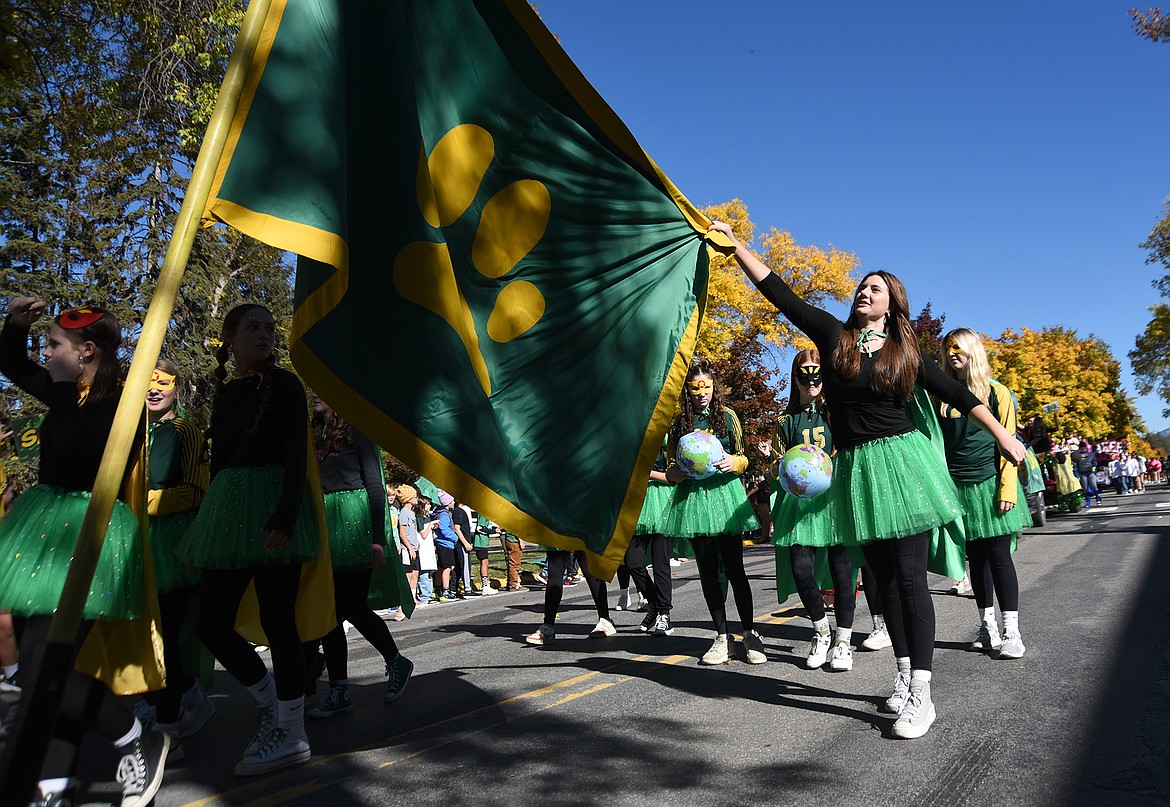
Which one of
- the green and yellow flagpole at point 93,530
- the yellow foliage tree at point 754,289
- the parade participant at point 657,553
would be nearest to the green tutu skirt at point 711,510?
the parade participant at point 657,553

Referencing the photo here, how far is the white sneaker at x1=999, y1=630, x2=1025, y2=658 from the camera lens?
582cm

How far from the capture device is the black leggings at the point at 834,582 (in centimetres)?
621

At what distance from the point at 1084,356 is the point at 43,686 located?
78507mm

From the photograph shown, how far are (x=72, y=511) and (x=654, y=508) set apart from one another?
538cm

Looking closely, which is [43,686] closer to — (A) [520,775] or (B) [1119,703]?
(A) [520,775]

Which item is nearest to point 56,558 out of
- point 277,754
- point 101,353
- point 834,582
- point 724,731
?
point 101,353

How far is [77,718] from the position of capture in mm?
2162

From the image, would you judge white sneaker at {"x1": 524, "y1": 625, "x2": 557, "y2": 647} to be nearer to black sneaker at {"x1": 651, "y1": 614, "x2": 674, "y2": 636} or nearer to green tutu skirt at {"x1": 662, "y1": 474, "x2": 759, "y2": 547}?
black sneaker at {"x1": 651, "y1": 614, "x2": 674, "y2": 636}

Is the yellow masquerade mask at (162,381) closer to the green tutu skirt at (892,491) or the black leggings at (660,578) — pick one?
the green tutu skirt at (892,491)

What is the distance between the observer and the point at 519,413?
3705 mm

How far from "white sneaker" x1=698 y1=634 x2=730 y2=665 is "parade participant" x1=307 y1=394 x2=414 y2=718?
2.13 metres

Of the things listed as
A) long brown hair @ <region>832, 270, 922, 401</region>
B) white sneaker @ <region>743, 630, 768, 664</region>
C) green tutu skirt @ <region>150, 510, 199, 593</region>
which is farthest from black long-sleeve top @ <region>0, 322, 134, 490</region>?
white sneaker @ <region>743, 630, 768, 664</region>

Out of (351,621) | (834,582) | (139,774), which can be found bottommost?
(139,774)

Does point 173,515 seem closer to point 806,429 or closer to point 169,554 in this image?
point 169,554
